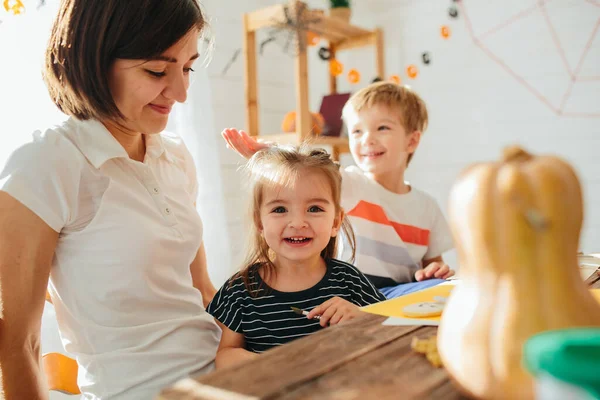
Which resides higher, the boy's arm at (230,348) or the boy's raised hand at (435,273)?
the boy's raised hand at (435,273)

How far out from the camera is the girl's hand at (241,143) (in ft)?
4.18

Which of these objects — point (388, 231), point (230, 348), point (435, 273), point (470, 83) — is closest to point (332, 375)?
point (230, 348)

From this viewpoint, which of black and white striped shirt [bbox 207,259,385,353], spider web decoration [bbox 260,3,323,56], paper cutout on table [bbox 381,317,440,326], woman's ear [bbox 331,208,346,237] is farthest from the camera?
spider web decoration [bbox 260,3,323,56]

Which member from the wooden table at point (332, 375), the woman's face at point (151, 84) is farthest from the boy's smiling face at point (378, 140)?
the wooden table at point (332, 375)

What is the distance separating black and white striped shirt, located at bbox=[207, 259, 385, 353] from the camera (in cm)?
107

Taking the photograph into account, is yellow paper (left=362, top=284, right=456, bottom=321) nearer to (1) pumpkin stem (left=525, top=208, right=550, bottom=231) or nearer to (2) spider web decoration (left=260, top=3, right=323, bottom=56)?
(1) pumpkin stem (left=525, top=208, right=550, bottom=231)

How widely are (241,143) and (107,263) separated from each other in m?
0.44

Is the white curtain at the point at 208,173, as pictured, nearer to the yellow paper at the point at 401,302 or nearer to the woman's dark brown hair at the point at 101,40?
the woman's dark brown hair at the point at 101,40

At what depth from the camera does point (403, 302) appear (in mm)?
874

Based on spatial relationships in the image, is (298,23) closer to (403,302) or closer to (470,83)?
(470,83)

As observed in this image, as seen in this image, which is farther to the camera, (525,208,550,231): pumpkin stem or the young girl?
the young girl

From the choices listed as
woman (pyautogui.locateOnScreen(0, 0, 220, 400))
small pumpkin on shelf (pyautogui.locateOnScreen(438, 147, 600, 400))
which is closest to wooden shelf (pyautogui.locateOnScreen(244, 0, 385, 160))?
woman (pyautogui.locateOnScreen(0, 0, 220, 400))

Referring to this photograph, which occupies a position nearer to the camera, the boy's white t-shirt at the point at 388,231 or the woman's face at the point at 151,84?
the woman's face at the point at 151,84

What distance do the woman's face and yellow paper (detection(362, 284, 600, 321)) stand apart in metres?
0.60
